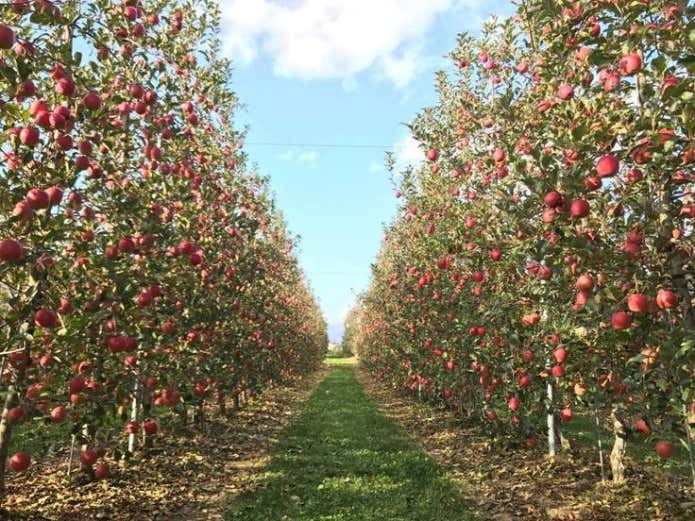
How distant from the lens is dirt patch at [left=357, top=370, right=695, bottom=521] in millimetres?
6848

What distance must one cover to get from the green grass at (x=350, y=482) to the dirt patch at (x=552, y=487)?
0.43 metres

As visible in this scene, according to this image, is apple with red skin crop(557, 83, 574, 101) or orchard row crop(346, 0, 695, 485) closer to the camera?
orchard row crop(346, 0, 695, 485)

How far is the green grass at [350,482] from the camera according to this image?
726 centimetres

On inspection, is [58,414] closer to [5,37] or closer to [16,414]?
[16,414]

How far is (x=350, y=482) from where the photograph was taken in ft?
28.7

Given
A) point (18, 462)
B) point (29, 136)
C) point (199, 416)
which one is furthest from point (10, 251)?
point (199, 416)

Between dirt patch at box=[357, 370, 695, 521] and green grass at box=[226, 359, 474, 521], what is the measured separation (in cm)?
43

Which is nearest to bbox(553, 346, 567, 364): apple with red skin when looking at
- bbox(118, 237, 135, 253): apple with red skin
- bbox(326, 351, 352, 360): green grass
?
bbox(118, 237, 135, 253): apple with red skin

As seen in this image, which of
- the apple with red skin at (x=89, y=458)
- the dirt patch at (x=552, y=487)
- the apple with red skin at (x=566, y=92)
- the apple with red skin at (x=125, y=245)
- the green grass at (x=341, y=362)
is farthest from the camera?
the green grass at (x=341, y=362)

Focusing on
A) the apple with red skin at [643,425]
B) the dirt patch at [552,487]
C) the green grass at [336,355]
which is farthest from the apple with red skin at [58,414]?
the green grass at [336,355]

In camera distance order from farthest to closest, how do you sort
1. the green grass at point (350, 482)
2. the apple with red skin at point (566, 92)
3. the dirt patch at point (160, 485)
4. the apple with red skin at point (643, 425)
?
the green grass at point (350, 482), the dirt patch at point (160, 485), the apple with red skin at point (566, 92), the apple with red skin at point (643, 425)

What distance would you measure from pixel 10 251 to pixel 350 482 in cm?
659

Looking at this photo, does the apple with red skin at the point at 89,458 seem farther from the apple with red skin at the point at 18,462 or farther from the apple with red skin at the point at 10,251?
the apple with red skin at the point at 10,251

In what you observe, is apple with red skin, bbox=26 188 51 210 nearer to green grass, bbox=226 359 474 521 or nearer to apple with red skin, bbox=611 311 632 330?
apple with red skin, bbox=611 311 632 330
